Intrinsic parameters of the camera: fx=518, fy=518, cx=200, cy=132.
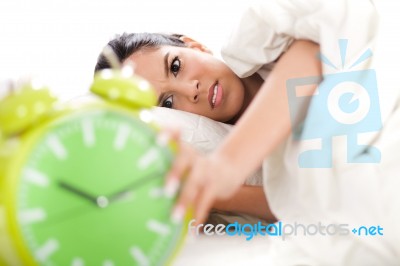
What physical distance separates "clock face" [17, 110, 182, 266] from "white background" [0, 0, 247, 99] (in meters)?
0.86

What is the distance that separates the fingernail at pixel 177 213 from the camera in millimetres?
592

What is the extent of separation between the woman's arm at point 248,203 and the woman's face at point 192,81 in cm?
22

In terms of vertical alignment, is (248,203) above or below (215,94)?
below

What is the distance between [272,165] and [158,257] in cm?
34

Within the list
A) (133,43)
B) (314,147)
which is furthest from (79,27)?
(314,147)

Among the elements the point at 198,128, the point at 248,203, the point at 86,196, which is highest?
the point at 86,196

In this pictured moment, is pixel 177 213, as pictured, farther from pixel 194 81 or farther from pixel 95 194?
pixel 194 81

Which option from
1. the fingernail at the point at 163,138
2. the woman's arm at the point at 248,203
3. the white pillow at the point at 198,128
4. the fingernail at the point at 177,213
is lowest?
the woman's arm at the point at 248,203

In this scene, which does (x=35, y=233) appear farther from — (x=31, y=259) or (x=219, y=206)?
(x=219, y=206)

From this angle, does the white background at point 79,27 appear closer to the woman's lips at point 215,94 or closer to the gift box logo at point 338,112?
Result: the woman's lips at point 215,94

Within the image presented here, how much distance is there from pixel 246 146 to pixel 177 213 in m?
0.15

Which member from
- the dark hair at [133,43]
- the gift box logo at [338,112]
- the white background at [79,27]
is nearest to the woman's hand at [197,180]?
the gift box logo at [338,112]

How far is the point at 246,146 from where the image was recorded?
2.25ft

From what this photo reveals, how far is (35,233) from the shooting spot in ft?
1.83
